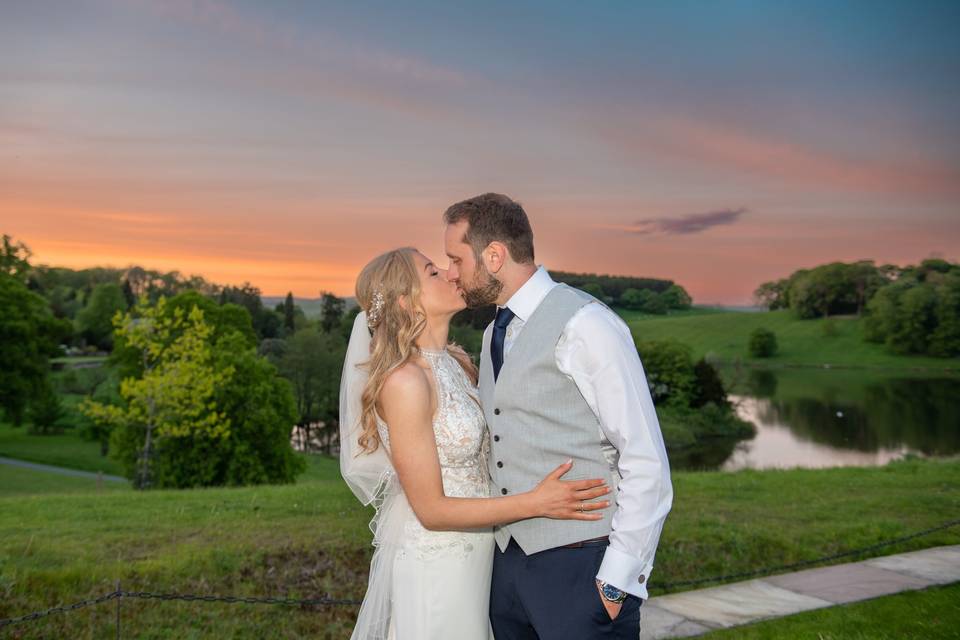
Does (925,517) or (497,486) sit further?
(925,517)

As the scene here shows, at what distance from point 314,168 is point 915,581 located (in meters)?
22.8

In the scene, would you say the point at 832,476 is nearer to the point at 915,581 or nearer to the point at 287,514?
the point at 915,581

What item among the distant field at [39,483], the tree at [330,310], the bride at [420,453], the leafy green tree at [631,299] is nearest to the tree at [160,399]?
the distant field at [39,483]

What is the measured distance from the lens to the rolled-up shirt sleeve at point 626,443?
2.71 meters

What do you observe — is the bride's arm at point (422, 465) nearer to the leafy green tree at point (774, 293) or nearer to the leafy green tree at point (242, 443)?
Answer: the leafy green tree at point (242, 443)

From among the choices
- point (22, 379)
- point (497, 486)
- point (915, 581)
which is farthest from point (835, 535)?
point (22, 379)

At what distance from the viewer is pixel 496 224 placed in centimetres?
300

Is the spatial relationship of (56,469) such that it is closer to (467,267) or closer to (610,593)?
(467,267)

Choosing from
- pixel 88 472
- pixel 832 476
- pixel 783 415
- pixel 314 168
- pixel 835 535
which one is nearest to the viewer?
pixel 835 535

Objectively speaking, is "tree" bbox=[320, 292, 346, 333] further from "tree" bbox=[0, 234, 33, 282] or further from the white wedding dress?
the white wedding dress

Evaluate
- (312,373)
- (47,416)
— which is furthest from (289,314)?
(47,416)

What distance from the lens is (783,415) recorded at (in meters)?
57.9

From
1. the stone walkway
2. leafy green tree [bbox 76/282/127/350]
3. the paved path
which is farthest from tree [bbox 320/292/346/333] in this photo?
the stone walkway

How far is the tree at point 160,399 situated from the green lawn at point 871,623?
2254 cm
